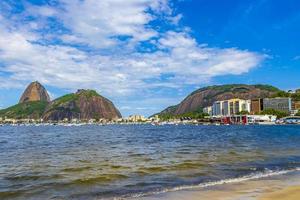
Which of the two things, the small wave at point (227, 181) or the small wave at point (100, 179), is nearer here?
the small wave at point (227, 181)

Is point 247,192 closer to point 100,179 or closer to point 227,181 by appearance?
point 227,181

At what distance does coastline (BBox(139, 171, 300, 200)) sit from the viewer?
53.4 feet

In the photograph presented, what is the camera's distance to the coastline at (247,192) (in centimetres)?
1627

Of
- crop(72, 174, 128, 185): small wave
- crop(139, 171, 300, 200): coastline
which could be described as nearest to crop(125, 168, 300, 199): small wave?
crop(139, 171, 300, 200): coastline

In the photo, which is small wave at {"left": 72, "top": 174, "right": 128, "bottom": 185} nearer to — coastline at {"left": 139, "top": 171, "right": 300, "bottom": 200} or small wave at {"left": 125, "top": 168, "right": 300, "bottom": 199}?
small wave at {"left": 125, "top": 168, "right": 300, "bottom": 199}

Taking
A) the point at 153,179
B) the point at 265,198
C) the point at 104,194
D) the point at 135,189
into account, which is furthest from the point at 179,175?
the point at 265,198

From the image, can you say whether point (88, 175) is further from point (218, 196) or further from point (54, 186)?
point (218, 196)

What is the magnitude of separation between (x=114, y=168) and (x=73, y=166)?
338 centimetres

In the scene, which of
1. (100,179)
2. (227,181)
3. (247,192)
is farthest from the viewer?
(100,179)

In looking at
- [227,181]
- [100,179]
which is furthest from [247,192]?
[100,179]

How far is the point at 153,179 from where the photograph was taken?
22.2 meters

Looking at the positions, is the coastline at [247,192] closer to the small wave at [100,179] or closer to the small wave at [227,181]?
the small wave at [227,181]

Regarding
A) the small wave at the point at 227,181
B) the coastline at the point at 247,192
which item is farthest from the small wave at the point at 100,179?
the coastline at the point at 247,192

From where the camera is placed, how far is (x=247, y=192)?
1745cm
